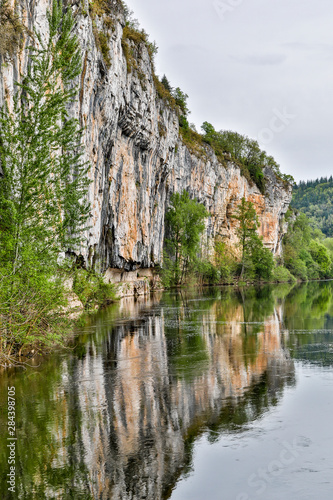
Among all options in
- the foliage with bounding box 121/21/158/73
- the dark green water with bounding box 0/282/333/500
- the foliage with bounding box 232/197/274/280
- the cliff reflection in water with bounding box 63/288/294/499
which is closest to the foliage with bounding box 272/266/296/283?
the foliage with bounding box 232/197/274/280

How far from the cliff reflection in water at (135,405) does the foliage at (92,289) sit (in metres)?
4.72

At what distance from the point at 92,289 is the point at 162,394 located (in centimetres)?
1602

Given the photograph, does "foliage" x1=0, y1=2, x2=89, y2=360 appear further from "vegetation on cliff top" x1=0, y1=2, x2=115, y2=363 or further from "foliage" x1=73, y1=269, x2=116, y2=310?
"foliage" x1=73, y1=269, x2=116, y2=310

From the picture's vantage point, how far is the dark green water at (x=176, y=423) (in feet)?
22.2

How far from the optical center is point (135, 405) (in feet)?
33.9

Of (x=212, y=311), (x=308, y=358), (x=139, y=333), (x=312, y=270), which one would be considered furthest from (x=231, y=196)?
(x=308, y=358)

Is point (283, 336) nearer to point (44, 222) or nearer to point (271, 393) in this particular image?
point (271, 393)

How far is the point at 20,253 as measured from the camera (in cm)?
1424

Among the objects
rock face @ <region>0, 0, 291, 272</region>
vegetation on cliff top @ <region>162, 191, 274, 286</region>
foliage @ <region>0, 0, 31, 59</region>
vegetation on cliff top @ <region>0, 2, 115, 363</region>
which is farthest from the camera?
vegetation on cliff top @ <region>162, 191, 274, 286</region>

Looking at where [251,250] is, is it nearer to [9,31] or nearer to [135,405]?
[9,31]

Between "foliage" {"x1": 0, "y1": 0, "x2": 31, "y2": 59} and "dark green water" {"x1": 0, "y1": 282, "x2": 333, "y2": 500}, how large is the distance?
1098 cm

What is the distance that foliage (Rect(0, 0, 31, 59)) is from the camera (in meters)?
16.7

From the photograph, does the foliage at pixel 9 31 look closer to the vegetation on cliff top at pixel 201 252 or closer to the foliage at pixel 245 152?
the vegetation on cliff top at pixel 201 252

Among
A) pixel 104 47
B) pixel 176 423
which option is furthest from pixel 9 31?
pixel 104 47
